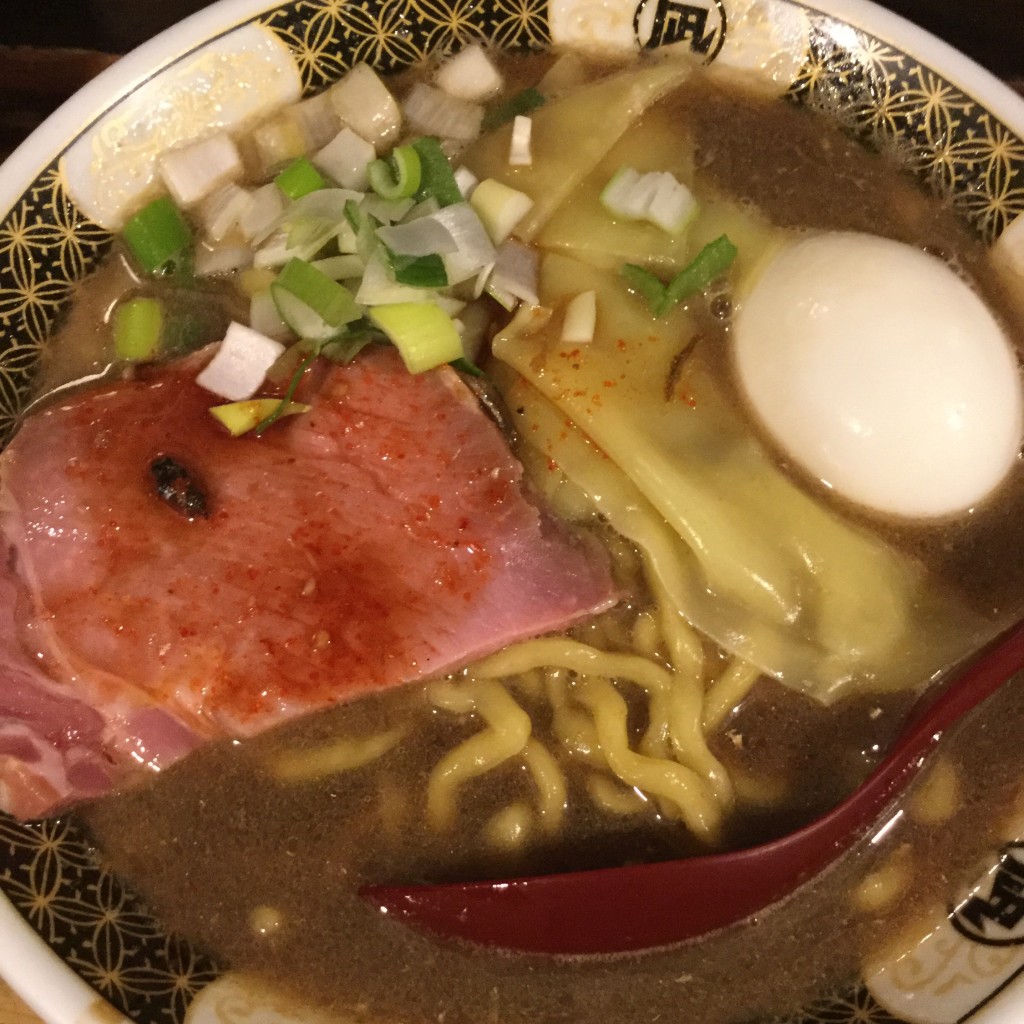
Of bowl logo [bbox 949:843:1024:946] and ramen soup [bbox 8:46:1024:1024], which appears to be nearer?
bowl logo [bbox 949:843:1024:946]

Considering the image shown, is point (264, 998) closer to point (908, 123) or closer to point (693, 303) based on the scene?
point (693, 303)

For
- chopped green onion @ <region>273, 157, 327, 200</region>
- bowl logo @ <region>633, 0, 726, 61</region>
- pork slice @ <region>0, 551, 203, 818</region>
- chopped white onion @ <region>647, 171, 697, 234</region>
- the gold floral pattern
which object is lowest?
pork slice @ <region>0, 551, 203, 818</region>

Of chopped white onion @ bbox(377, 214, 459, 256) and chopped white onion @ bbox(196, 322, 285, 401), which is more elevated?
chopped white onion @ bbox(377, 214, 459, 256)

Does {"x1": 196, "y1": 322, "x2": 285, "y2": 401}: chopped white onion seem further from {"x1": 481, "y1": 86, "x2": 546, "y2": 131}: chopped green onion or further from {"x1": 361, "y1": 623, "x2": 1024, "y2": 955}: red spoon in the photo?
{"x1": 361, "y1": 623, "x2": 1024, "y2": 955}: red spoon

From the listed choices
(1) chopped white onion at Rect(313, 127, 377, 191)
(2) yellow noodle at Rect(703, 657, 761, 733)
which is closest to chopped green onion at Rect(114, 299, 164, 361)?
(1) chopped white onion at Rect(313, 127, 377, 191)

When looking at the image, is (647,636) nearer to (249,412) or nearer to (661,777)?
(661,777)

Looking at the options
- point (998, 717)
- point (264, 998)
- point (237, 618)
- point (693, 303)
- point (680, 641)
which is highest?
point (693, 303)

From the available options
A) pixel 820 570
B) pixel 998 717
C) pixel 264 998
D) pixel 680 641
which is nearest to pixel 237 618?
pixel 264 998
